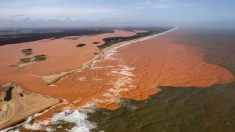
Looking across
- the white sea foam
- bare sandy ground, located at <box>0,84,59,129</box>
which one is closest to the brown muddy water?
the white sea foam

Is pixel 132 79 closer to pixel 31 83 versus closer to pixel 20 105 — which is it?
pixel 31 83

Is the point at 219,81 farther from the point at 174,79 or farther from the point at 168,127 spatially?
the point at 168,127

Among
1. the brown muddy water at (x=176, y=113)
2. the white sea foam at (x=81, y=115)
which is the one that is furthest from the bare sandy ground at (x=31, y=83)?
the brown muddy water at (x=176, y=113)

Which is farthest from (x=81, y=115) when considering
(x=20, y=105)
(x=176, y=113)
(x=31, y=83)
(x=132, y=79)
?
(x=31, y=83)

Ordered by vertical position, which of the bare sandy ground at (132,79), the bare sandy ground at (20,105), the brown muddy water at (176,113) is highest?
the bare sandy ground at (132,79)

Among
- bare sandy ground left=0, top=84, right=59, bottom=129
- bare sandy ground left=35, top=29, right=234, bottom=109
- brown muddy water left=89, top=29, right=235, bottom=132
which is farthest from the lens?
bare sandy ground left=35, top=29, right=234, bottom=109

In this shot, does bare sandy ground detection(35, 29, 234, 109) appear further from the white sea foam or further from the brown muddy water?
the brown muddy water

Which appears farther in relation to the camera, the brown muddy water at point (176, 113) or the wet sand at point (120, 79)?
the wet sand at point (120, 79)

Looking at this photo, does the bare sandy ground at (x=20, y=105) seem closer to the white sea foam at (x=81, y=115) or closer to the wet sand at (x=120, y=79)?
the white sea foam at (x=81, y=115)

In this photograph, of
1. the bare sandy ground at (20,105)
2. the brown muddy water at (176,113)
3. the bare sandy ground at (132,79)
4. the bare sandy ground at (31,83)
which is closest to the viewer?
the brown muddy water at (176,113)
